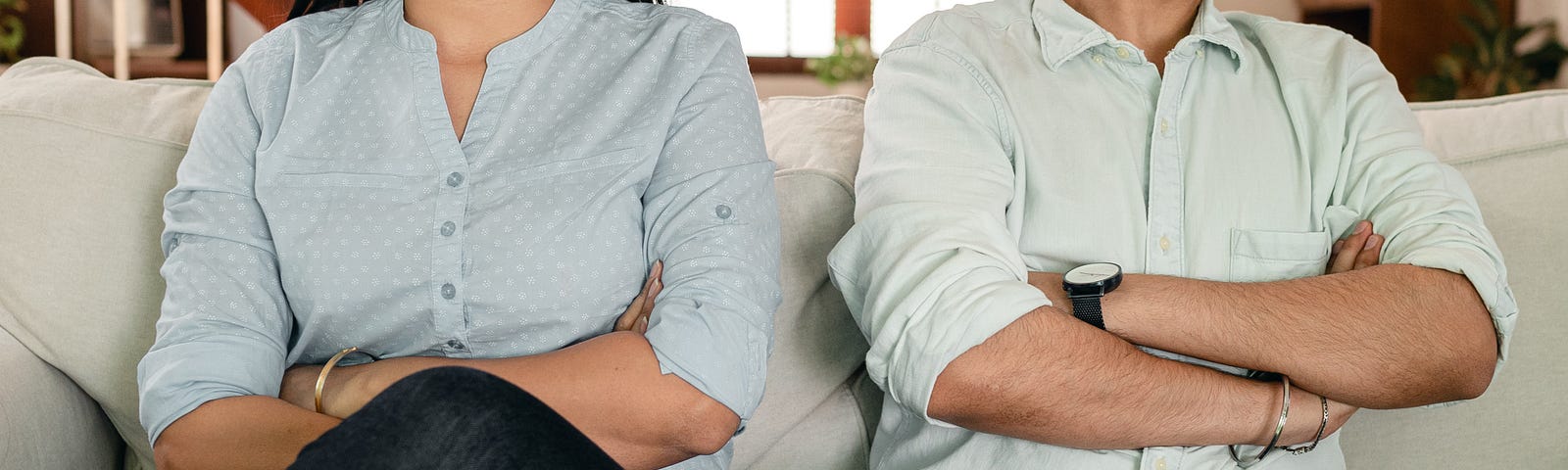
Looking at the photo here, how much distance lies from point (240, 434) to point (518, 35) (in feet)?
1.64

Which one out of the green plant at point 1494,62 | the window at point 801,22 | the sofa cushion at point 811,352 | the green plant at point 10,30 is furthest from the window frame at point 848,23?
the sofa cushion at point 811,352

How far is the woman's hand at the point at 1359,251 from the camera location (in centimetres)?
128

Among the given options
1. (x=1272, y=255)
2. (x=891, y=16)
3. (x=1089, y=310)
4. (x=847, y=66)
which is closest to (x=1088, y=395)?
(x=1089, y=310)

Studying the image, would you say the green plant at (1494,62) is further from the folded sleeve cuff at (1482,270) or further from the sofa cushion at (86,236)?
the sofa cushion at (86,236)

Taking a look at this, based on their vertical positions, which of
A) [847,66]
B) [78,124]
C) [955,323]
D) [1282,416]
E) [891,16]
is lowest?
[847,66]

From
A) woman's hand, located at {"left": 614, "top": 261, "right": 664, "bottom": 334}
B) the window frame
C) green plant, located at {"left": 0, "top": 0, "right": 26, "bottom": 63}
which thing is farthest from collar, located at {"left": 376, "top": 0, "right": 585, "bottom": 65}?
the window frame

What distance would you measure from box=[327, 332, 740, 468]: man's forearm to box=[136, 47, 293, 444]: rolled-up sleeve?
11cm

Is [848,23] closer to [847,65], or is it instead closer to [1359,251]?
[847,65]

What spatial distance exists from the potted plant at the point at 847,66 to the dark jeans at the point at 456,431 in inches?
199

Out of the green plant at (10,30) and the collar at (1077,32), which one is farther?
the green plant at (10,30)

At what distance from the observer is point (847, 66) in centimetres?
582

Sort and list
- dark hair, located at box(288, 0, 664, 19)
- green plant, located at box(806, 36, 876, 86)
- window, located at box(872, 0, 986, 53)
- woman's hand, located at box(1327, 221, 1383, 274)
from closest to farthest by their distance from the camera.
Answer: woman's hand, located at box(1327, 221, 1383, 274)
dark hair, located at box(288, 0, 664, 19)
green plant, located at box(806, 36, 876, 86)
window, located at box(872, 0, 986, 53)

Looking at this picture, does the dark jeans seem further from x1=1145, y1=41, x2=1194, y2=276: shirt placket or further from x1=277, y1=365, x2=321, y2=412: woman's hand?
x1=1145, y1=41, x2=1194, y2=276: shirt placket

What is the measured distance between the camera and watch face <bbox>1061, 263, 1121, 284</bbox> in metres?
1.17
